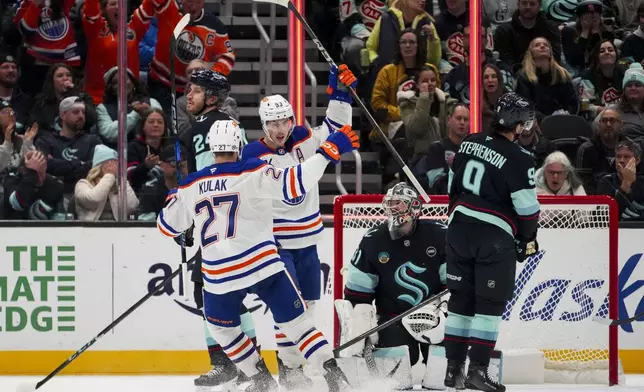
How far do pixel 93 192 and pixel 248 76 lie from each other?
111cm

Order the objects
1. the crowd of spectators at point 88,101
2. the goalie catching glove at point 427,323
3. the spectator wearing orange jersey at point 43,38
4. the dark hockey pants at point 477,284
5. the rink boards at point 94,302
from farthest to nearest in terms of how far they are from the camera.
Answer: the spectator wearing orange jersey at point 43,38, the crowd of spectators at point 88,101, the rink boards at point 94,302, the goalie catching glove at point 427,323, the dark hockey pants at point 477,284

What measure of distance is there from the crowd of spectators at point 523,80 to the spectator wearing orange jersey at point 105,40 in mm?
1090

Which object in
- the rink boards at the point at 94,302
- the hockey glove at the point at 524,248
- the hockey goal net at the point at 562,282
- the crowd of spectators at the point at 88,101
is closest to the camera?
the hockey glove at the point at 524,248

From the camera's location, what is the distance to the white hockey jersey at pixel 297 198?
212 inches

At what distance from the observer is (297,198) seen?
5.39 meters

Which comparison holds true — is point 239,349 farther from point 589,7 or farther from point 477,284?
point 589,7

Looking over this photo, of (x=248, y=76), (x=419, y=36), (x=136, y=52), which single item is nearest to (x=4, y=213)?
(x=136, y=52)

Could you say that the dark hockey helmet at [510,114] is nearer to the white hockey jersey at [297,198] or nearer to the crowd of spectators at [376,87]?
the white hockey jersey at [297,198]

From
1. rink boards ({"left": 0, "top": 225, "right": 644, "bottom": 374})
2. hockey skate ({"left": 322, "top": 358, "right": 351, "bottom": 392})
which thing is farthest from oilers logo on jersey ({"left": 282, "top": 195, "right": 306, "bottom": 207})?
rink boards ({"left": 0, "top": 225, "right": 644, "bottom": 374})

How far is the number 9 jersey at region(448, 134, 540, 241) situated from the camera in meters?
4.89

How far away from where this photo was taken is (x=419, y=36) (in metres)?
6.64

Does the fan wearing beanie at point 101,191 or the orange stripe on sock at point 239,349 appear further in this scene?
the fan wearing beanie at point 101,191

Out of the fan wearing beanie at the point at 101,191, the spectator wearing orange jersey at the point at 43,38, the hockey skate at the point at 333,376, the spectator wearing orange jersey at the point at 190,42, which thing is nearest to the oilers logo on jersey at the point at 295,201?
the hockey skate at the point at 333,376

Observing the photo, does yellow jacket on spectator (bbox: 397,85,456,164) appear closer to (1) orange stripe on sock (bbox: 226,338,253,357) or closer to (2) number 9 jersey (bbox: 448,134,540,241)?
(2) number 9 jersey (bbox: 448,134,540,241)
